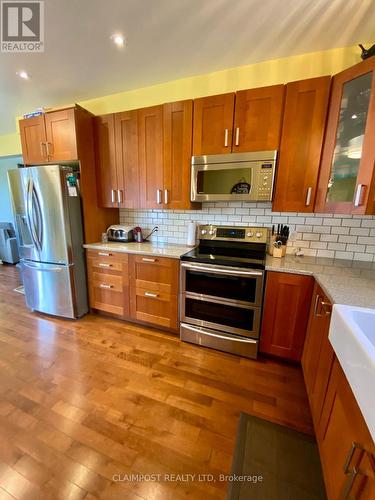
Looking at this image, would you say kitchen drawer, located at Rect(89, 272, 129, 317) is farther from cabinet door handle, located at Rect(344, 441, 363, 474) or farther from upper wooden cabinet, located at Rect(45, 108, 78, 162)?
cabinet door handle, located at Rect(344, 441, 363, 474)

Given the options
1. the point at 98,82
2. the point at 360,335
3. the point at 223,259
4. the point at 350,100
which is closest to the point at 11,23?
the point at 98,82

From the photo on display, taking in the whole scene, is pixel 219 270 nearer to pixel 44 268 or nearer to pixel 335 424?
pixel 335 424

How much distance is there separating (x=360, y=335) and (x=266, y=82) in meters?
2.26

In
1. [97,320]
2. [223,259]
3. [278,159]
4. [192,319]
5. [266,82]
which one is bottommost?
[97,320]

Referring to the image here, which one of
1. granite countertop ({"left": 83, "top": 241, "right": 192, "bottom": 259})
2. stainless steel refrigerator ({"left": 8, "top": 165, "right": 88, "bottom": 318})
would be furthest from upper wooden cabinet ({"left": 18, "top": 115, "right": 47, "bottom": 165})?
granite countertop ({"left": 83, "top": 241, "right": 192, "bottom": 259})

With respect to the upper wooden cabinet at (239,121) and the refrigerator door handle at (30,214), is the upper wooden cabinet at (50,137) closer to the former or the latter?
the refrigerator door handle at (30,214)

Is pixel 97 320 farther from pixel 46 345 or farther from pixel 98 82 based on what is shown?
pixel 98 82

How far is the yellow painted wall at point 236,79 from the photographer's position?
1.78m

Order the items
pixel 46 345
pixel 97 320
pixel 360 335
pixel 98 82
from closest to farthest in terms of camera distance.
Result: pixel 360 335 → pixel 46 345 → pixel 98 82 → pixel 97 320

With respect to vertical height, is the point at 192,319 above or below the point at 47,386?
above

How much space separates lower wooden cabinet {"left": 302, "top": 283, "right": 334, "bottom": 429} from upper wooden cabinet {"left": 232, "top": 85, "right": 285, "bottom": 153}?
4.25 feet

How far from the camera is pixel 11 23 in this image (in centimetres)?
159

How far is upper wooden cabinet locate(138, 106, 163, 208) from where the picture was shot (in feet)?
7.11

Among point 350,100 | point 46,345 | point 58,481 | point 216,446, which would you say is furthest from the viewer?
point 46,345
